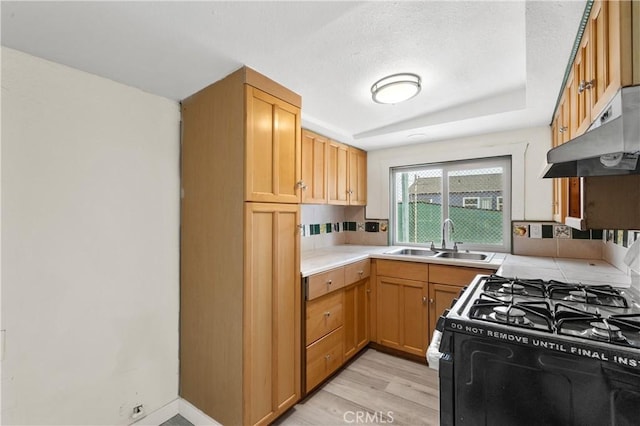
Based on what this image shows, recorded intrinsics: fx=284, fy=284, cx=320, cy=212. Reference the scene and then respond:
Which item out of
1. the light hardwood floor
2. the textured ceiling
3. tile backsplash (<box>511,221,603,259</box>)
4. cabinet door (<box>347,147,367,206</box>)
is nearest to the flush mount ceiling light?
the textured ceiling

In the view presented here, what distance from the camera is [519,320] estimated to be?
3.32 feet

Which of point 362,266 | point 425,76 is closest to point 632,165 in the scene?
point 425,76

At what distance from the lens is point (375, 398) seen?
198 centimetres

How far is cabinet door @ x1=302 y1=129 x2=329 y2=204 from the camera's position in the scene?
8.05 ft

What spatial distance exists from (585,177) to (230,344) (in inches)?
76.0

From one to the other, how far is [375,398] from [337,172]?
1.93 m

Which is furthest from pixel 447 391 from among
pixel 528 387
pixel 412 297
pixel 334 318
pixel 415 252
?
pixel 415 252

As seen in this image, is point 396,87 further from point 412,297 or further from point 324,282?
point 412,297

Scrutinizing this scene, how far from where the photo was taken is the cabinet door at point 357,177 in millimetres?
3090

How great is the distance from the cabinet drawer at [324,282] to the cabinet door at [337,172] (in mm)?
797

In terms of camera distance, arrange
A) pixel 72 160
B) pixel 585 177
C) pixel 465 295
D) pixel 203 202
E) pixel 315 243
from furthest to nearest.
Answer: pixel 315 243 → pixel 203 202 → pixel 72 160 → pixel 465 295 → pixel 585 177

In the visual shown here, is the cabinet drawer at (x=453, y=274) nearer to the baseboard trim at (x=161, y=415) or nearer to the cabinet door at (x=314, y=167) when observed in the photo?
the cabinet door at (x=314, y=167)

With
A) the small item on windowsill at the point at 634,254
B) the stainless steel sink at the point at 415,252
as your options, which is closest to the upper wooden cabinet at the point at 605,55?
the small item on windowsill at the point at 634,254

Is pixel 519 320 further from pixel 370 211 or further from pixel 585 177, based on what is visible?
pixel 370 211
